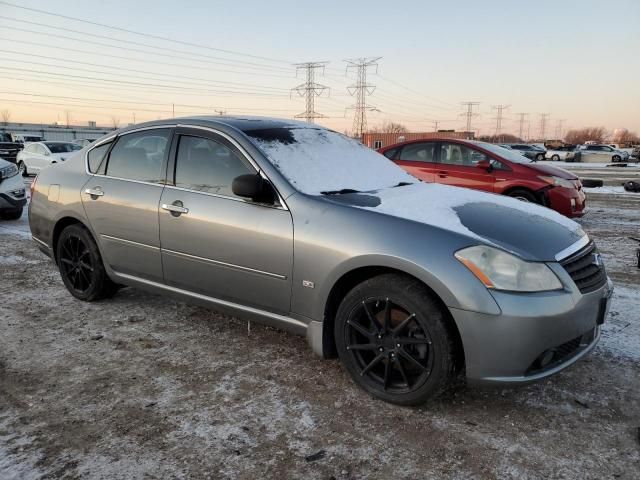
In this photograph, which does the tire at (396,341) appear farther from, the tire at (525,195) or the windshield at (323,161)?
the tire at (525,195)

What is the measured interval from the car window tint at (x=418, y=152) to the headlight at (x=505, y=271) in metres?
6.82

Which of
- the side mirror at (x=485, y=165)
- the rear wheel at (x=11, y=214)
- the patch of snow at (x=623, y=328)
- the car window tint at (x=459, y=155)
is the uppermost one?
the car window tint at (x=459, y=155)

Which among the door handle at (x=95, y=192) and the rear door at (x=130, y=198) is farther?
the door handle at (x=95, y=192)

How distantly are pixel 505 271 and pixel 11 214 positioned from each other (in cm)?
920

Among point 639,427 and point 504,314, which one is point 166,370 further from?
point 639,427

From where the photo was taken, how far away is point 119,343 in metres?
3.68

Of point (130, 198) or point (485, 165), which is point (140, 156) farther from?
point (485, 165)

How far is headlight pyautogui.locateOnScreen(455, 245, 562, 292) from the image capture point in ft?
8.18

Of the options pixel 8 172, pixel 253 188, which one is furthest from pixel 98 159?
pixel 8 172

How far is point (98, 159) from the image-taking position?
4.36 meters

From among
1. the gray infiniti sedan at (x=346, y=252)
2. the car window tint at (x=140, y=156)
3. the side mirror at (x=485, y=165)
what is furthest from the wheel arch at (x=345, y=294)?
the side mirror at (x=485, y=165)

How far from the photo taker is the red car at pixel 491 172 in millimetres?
8203

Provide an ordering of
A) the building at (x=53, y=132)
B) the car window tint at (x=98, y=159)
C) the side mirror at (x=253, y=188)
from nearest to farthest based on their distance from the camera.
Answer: the side mirror at (x=253, y=188)
the car window tint at (x=98, y=159)
the building at (x=53, y=132)

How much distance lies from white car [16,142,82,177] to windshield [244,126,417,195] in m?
16.9
